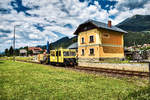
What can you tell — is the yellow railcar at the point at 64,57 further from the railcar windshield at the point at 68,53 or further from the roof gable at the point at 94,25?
the roof gable at the point at 94,25

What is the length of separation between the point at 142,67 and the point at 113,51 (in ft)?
47.0

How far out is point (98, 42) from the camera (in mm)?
23953

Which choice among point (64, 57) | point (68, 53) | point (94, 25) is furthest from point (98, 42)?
point (64, 57)

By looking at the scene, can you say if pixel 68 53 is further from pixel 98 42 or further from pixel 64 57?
pixel 98 42

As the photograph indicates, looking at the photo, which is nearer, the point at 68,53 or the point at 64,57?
the point at 64,57

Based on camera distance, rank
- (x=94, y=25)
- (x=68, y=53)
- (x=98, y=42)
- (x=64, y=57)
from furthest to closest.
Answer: (x=94, y=25) < (x=98, y=42) < (x=68, y=53) < (x=64, y=57)

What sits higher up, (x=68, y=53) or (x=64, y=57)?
(x=68, y=53)

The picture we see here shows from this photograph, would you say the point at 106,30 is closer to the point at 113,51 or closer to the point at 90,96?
the point at 113,51

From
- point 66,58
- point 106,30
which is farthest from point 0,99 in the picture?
point 106,30

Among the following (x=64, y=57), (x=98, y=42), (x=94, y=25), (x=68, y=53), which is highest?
(x=94, y=25)

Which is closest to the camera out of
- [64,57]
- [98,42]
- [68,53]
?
[64,57]

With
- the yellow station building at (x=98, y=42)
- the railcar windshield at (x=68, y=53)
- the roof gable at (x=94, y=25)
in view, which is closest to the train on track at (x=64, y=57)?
the railcar windshield at (x=68, y=53)

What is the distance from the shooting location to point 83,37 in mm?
27812

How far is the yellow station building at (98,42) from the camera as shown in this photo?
79.3ft
